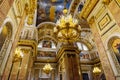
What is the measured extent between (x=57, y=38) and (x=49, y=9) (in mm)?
9776

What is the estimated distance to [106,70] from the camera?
18.2 ft

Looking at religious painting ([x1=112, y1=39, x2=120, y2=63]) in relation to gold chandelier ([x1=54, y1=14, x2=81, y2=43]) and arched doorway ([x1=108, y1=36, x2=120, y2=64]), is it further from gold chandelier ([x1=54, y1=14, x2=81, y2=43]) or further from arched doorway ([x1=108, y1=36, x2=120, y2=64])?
gold chandelier ([x1=54, y1=14, x2=81, y2=43])

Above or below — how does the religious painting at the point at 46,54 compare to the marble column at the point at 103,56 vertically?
above

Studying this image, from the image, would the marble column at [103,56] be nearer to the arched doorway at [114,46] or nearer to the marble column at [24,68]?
the arched doorway at [114,46]

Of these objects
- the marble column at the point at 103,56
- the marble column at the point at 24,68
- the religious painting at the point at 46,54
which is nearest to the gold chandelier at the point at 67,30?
the marble column at the point at 103,56

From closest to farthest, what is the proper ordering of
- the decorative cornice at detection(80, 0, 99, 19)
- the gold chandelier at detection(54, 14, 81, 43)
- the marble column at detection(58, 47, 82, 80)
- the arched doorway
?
the arched doorway → the gold chandelier at detection(54, 14, 81, 43) → the decorative cornice at detection(80, 0, 99, 19) → the marble column at detection(58, 47, 82, 80)

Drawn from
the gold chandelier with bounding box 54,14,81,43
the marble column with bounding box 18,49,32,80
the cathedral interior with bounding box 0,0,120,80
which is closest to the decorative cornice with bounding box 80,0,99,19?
the cathedral interior with bounding box 0,0,120,80

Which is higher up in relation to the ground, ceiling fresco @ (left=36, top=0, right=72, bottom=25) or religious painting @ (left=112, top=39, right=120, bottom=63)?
ceiling fresco @ (left=36, top=0, right=72, bottom=25)

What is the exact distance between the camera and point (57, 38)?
7562 mm

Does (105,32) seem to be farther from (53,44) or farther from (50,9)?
(53,44)

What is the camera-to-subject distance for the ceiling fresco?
15.4 metres

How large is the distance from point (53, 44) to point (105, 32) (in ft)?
42.5

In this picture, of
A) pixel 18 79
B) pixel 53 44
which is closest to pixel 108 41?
pixel 18 79

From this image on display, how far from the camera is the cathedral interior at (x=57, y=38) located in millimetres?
4795
